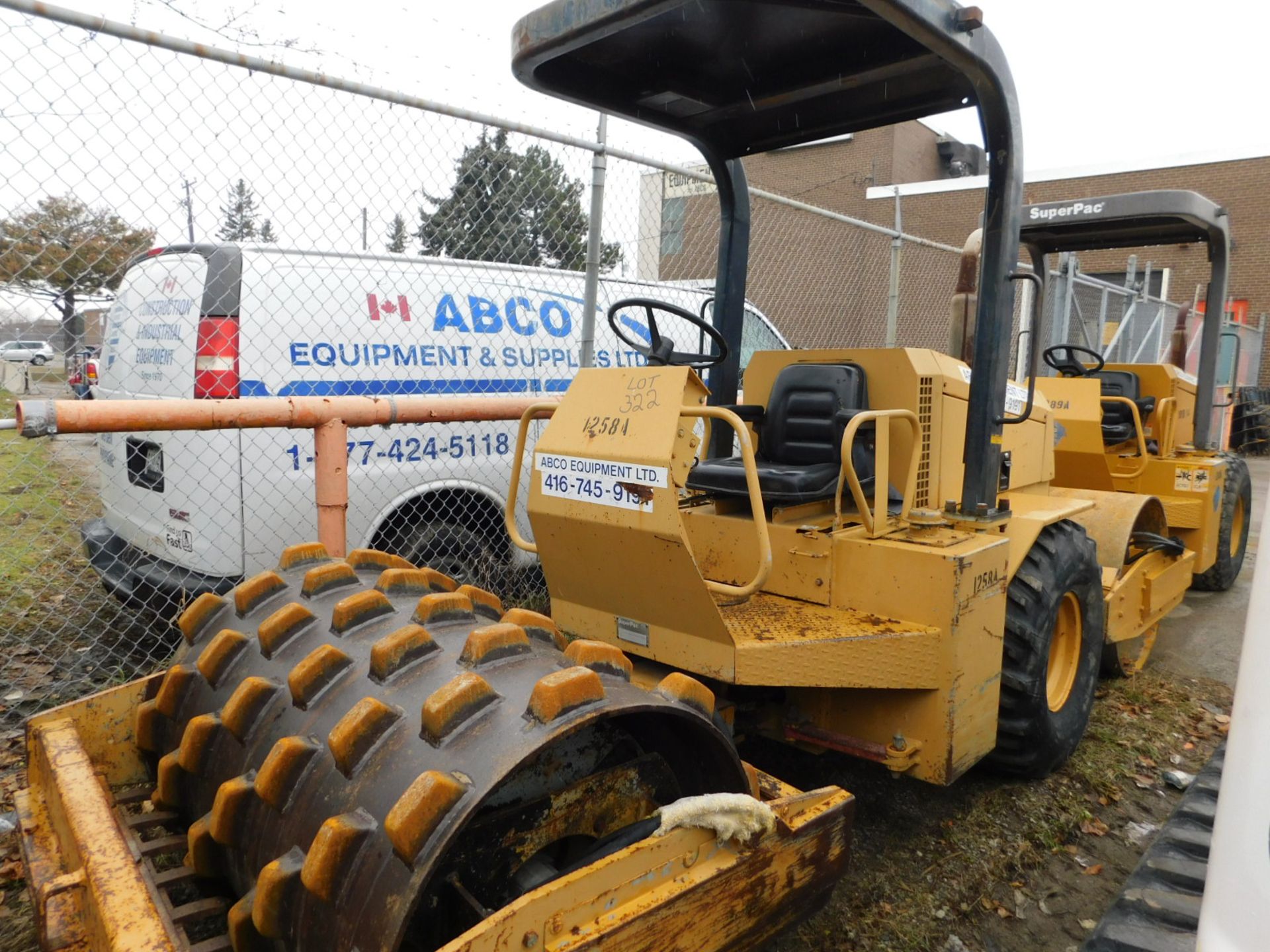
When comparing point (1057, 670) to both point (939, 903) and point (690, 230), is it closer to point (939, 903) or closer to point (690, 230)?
point (939, 903)

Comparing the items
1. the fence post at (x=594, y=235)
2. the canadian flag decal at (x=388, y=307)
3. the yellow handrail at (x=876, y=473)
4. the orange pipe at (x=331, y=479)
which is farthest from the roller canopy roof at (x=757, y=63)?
the canadian flag decal at (x=388, y=307)

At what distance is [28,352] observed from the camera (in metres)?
3.51

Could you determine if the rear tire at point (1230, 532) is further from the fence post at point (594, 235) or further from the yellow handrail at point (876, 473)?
the fence post at point (594, 235)

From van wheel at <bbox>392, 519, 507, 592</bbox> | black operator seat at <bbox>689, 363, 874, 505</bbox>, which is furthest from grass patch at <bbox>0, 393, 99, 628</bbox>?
black operator seat at <bbox>689, 363, 874, 505</bbox>

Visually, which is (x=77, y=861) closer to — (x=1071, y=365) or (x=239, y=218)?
(x=239, y=218)

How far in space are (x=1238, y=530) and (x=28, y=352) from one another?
8032 millimetres

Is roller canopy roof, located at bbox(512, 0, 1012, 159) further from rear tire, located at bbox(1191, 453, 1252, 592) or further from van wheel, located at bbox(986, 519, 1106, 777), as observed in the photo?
rear tire, located at bbox(1191, 453, 1252, 592)

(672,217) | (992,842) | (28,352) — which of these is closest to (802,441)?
(992,842)

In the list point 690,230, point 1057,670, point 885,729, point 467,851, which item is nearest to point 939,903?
point 885,729

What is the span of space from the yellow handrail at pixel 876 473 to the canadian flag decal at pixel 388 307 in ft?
7.79

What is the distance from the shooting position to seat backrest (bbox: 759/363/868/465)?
330 centimetres

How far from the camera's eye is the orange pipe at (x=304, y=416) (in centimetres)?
246

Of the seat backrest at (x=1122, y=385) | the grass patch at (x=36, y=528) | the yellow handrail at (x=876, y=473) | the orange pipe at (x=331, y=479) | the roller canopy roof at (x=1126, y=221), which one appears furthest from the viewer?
the seat backrest at (x=1122, y=385)

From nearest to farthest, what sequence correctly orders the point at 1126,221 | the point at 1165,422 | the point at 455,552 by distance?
1. the point at 455,552
2. the point at 1126,221
3. the point at 1165,422
